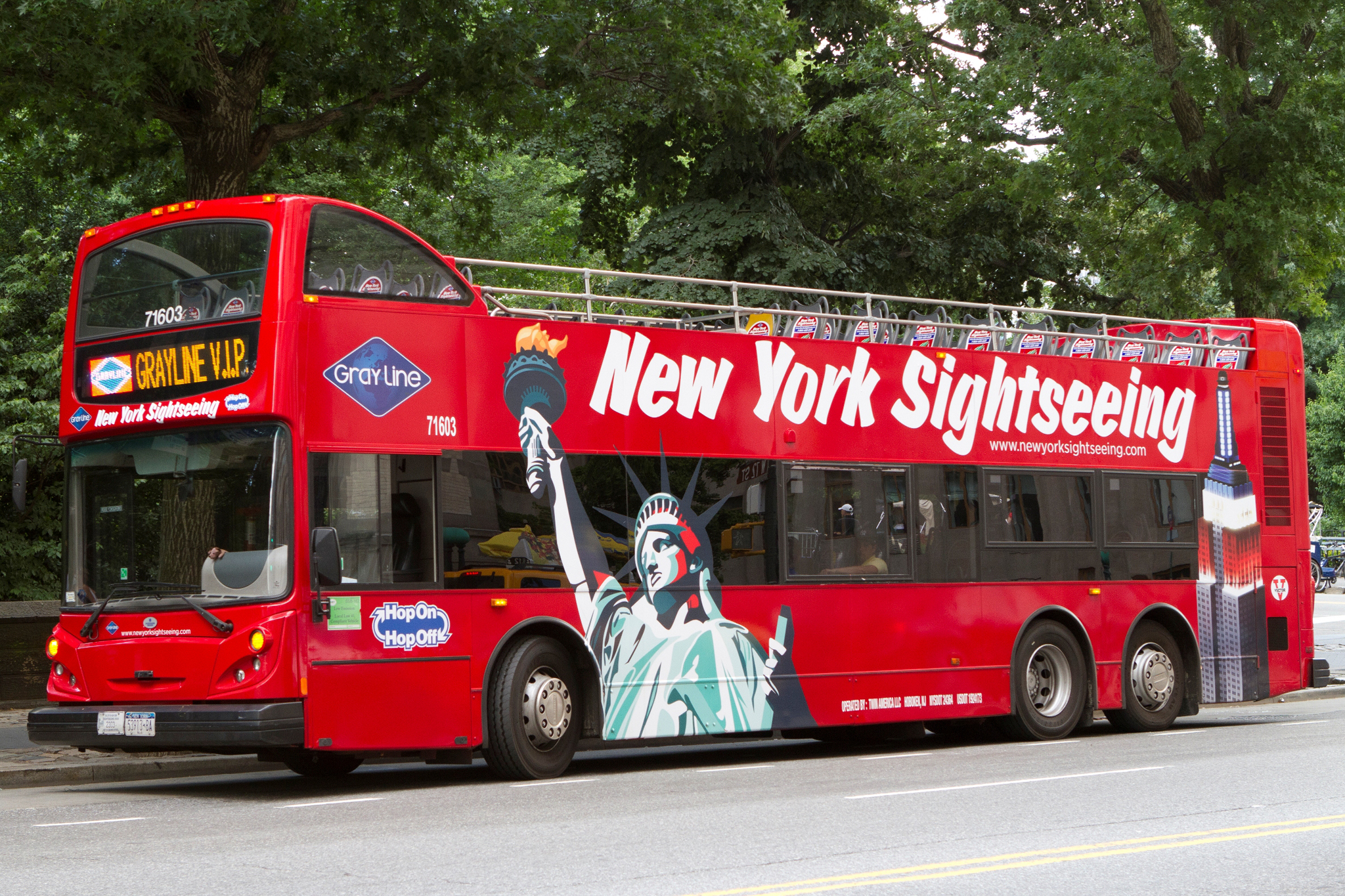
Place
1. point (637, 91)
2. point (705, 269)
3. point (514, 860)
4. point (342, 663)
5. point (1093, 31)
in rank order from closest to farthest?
point (514, 860) → point (342, 663) → point (637, 91) → point (1093, 31) → point (705, 269)

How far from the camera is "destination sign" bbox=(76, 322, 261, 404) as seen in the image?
10.9 metres

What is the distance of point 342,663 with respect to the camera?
10.8 m

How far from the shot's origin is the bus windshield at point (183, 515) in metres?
10.7

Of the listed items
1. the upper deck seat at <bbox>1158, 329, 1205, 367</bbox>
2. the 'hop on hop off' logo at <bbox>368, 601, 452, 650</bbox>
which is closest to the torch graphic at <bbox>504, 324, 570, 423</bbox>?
the 'hop on hop off' logo at <bbox>368, 601, 452, 650</bbox>

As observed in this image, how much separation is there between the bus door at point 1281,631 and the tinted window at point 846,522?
509cm

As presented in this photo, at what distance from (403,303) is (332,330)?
2.17 feet

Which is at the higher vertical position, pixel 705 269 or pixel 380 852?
pixel 705 269

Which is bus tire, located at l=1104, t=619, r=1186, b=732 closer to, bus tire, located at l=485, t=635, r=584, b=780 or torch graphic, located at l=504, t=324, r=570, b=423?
bus tire, located at l=485, t=635, r=584, b=780

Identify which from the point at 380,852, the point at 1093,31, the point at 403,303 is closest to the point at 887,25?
the point at 1093,31

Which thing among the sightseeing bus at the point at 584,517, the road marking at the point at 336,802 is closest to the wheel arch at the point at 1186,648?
the sightseeing bus at the point at 584,517

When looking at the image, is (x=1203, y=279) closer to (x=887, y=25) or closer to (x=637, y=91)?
(x=887, y=25)

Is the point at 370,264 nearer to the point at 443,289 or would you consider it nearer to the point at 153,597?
the point at 443,289

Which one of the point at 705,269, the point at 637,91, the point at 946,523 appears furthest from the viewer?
the point at 705,269

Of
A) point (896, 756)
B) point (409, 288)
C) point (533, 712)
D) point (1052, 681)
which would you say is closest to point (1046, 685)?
point (1052, 681)
